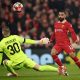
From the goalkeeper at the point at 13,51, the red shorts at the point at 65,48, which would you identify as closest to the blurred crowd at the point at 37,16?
the red shorts at the point at 65,48

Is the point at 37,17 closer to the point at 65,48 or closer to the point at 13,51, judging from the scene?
the point at 65,48

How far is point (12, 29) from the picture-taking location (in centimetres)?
2428

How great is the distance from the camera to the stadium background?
25.0m

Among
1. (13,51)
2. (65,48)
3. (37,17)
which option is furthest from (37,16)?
(13,51)

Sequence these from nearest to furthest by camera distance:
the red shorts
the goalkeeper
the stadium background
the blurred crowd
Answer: the goalkeeper
the red shorts
the stadium background
the blurred crowd

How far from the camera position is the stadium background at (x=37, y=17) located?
2498cm

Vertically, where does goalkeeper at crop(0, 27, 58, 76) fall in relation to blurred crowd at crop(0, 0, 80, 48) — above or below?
above

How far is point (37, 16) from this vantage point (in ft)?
84.9

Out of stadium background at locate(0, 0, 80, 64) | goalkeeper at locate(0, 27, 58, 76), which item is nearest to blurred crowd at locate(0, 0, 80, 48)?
stadium background at locate(0, 0, 80, 64)

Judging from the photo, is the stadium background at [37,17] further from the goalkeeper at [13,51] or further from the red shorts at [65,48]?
the goalkeeper at [13,51]

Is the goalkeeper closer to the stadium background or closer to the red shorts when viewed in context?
the red shorts

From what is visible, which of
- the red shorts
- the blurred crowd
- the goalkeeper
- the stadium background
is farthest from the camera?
the blurred crowd

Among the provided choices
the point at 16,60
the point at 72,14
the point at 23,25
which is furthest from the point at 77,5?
the point at 16,60

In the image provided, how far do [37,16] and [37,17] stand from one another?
9 centimetres
